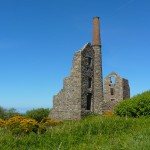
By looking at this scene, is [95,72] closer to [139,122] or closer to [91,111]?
[91,111]

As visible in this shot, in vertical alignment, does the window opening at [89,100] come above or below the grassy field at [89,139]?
above

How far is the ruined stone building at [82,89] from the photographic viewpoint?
39.3 m

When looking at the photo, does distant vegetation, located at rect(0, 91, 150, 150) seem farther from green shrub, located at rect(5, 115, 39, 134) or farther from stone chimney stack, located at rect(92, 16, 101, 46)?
stone chimney stack, located at rect(92, 16, 101, 46)

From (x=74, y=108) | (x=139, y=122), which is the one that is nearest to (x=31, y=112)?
(x=74, y=108)

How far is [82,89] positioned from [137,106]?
16125mm

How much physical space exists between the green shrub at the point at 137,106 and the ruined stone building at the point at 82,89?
1467 centimetres

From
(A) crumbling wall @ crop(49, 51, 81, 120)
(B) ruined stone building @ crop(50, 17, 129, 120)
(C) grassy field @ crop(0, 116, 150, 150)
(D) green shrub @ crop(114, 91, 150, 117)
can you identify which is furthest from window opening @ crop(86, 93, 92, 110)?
(C) grassy field @ crop(0, 116, 150, 150)

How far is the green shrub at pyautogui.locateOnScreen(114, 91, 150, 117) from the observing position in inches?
923

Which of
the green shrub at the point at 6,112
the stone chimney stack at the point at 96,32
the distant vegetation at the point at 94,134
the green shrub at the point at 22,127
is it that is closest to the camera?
the distant vegetation at the point at 94,134

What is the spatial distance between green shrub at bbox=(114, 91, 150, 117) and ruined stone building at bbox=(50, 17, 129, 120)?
1467 centimetres

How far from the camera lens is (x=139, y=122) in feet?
Answer: 65.0

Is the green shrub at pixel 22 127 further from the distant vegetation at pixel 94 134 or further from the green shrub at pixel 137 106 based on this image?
the green shrub at pixel 137 106

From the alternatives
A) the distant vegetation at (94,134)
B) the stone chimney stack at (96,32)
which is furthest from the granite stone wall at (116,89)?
the distant vegetation at (94,134)

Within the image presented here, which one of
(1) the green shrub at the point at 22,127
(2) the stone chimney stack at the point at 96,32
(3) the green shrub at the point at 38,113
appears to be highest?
(2) the stone chimney stack at the point at 96,32
